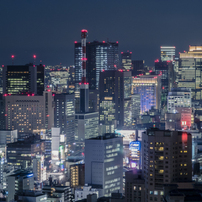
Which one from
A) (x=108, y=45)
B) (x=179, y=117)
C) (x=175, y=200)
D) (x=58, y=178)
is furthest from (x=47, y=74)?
(x=175, y=200)

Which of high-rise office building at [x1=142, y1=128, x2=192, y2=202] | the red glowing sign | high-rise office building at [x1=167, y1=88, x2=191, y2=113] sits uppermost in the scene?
high-rise office building at [x1=167, y1=88, x2=191, y2=113]

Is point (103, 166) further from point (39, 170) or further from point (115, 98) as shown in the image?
point (115, 98)

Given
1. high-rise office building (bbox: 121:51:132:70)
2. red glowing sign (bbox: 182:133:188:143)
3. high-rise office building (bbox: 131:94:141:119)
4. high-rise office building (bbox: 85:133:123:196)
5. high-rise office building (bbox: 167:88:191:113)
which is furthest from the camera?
high-rise office building (bbox: 121:51:132:70)

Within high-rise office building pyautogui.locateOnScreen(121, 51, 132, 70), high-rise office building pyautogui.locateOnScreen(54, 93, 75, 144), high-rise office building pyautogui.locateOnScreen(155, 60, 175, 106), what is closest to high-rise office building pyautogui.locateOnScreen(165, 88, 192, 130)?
high-rise office building pyautogui.locateOnScreen(54, 93, 75, 144)

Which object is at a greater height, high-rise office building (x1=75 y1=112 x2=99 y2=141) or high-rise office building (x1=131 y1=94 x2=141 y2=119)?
high-rise office building (x1=131 y1=94 x2=141 y2=119)

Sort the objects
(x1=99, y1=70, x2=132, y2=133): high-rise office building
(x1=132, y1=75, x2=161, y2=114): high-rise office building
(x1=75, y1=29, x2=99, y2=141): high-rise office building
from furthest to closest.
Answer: (x1=132, y1=75, x2=161, y2=114): high-rise office building
(x1=99, y1=70, x2=132, y2=133): high-rise office building
(x1=75, y1=29, x2=99, y2=141): high-rise office building

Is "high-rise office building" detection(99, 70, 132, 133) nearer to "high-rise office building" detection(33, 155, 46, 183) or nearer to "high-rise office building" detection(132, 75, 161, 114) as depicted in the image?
"high-rise office building" detection(132, 75, 161, 114)

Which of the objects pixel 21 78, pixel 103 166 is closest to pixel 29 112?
pixel 21 78
